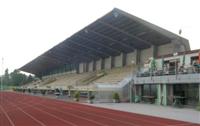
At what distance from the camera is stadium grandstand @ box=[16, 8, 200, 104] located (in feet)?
114

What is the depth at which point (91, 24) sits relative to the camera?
3984 cm

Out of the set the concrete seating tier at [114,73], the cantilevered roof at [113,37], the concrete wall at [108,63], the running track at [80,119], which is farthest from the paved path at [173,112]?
the concrete wall at [108,63]

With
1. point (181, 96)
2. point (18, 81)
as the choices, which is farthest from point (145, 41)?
point (18, 81)

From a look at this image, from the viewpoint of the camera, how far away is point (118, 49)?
153 feet

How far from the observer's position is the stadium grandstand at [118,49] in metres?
34.8

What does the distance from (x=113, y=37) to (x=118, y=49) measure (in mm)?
4841

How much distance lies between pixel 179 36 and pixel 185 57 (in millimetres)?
7648

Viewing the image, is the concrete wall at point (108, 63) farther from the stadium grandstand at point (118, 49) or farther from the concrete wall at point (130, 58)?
the concrete wall at point (130, 58)

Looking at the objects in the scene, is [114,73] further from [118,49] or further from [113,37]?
[113,37]

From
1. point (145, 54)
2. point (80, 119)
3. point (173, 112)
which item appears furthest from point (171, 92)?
point (145, 54)

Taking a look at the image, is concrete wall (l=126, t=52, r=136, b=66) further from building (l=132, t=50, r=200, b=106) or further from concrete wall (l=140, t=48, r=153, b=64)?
building (l=132, t=50, r=200, b=106)

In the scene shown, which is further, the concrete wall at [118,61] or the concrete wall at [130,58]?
the concrete wall at [118,61]

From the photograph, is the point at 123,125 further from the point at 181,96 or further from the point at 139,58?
the point at 139,58

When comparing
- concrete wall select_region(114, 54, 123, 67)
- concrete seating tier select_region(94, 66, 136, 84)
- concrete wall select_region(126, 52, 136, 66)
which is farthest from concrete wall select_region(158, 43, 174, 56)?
concrete wall select_region(114, 54, 123, 67)
